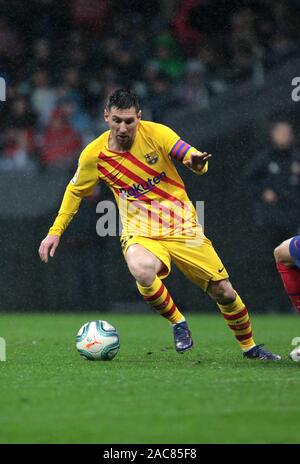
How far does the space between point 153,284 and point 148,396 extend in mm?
1933

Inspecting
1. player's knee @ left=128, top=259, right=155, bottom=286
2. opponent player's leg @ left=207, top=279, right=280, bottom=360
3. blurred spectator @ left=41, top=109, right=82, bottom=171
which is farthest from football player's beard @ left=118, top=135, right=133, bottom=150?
blurred spectator @ left=41, top=109, right=82, bottom=171

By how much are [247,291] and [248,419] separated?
737cm

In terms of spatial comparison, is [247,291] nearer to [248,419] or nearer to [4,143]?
[4,143]

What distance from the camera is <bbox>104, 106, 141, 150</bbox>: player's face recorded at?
7043mm

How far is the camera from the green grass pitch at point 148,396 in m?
4.24

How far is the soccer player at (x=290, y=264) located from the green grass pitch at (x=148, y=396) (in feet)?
1.56

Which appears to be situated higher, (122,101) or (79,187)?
(122,101)

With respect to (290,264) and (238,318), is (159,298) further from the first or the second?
(290,264)

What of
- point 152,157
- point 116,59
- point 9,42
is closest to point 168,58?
point 116,59

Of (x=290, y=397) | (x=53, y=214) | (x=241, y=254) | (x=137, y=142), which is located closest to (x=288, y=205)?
(x=241, y=254)

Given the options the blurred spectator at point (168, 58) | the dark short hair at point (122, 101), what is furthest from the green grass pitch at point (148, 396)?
the blurred spectator at point (168, 58)

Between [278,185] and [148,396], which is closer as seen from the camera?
[148,396]

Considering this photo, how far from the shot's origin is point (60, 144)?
1208 cm

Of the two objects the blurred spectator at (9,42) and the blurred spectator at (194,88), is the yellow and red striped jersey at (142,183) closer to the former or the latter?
the blurred spectator at (194,88)
